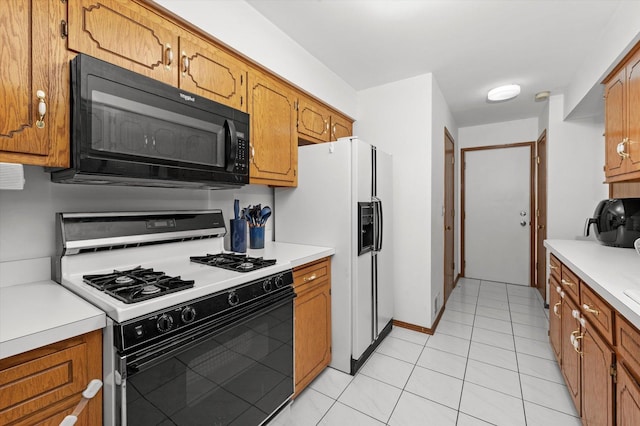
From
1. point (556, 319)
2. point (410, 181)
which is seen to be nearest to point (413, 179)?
point (410, 181)

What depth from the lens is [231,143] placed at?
161 cm

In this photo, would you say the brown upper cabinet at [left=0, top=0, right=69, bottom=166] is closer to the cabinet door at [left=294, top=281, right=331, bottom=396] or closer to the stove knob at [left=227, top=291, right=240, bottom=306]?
the stove knob at [left=227, top=291, right=240, bottom=306]

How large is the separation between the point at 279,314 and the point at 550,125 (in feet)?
11.6

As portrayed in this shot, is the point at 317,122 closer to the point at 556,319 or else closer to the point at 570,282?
the point at 570,282

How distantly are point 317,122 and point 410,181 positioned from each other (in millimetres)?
1030

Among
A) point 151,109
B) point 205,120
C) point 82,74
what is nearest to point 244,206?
point 205,120

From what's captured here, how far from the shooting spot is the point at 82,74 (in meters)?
1.09

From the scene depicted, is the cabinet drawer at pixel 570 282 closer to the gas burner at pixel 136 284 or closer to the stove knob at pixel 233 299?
the stove knob at pixel 233 299

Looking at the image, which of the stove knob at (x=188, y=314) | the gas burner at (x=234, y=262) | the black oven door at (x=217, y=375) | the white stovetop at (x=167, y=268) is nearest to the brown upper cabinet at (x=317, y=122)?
the white stovetop at (x=167, y=268)

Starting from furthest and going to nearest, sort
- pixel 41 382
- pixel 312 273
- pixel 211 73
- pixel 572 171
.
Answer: pixel 572 171, pixel 312 273, pixel 211 73, pixel 41 382

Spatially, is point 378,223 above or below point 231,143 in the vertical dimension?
below

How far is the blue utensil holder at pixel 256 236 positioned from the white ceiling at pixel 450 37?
4.61 ft

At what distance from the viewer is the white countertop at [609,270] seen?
1.02 meters

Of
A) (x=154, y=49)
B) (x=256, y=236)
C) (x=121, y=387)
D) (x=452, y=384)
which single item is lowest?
(x=452, y=384)
